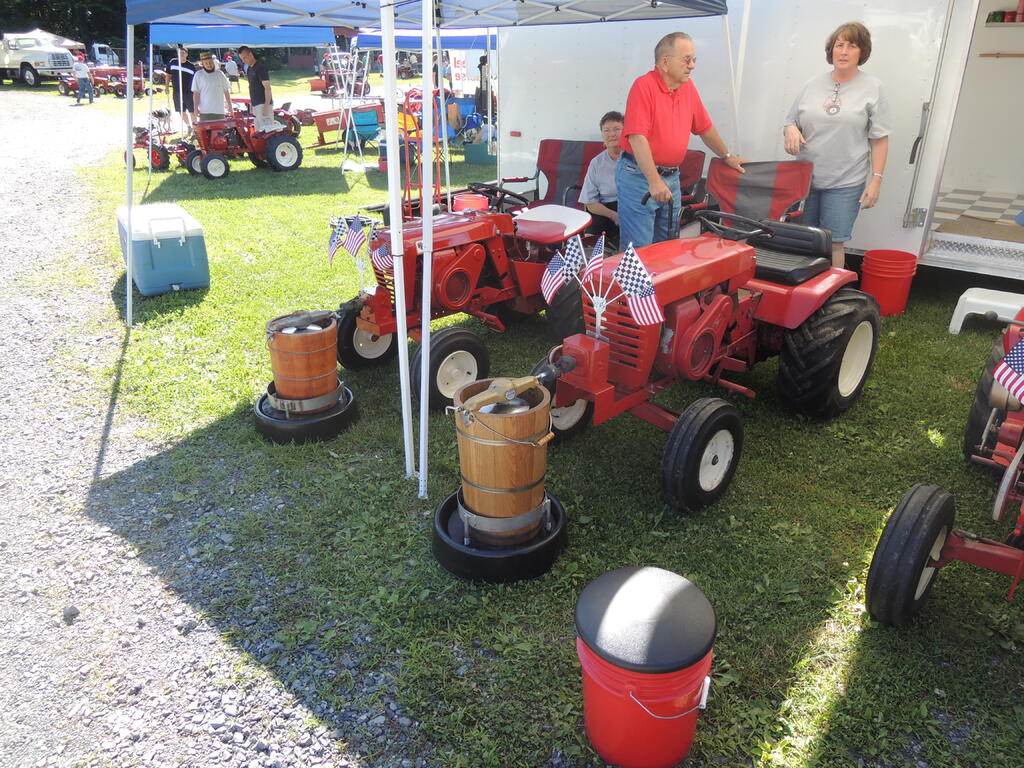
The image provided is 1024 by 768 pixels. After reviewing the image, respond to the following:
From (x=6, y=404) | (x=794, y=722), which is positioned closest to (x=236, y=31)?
(x=6, y=404)

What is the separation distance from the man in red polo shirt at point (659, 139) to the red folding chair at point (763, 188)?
0.71 metres

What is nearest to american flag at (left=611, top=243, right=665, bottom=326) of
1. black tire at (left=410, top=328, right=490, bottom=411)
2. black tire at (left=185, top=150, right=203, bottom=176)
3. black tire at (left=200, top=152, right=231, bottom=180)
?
black tire at (left=410, top=328, right=490, bottom=411)

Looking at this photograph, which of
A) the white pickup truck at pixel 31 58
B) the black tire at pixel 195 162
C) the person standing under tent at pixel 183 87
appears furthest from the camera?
the white pickup truck at pixel 31 58

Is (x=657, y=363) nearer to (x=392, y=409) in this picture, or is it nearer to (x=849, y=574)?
(x=849, y=574)

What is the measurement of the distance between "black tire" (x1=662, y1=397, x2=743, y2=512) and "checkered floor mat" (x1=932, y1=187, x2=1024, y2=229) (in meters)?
4.63

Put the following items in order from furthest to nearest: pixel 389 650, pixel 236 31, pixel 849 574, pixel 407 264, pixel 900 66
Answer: pixel 236 31, pixel 900 66, pixel 407 264, pixel 849 574, pixel 389 650

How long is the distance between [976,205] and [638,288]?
6.32 meters

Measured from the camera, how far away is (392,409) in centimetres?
450

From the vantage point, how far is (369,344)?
16.3 ft

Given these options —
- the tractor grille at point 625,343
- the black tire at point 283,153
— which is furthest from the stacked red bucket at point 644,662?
the black tire at point 283,153

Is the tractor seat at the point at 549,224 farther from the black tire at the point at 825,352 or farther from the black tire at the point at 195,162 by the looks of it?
the black tire at the point at 195,162

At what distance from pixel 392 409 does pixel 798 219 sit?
3491 millimetres

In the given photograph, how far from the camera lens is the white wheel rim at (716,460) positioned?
336 centimetres

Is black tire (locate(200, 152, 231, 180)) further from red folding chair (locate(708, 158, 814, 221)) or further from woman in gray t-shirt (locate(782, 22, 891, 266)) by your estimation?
woman in gray t-shirt (locate(782, 22, 891, 266))
